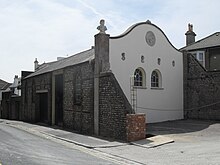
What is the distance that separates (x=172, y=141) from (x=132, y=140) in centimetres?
187

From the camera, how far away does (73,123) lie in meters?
23.2

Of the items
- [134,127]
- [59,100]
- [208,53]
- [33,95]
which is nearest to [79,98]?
[59,100]

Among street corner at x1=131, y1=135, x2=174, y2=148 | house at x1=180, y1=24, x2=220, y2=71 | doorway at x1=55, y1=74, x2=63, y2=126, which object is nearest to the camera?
street corner at x1=131, y1=135, x2=174, y2=148

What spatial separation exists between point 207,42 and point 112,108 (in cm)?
1738

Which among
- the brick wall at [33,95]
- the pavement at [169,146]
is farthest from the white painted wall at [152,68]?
the brick wall at [33,95]

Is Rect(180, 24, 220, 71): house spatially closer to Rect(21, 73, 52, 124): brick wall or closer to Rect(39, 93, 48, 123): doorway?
Rect(21, 73, 52, 124): brick wall

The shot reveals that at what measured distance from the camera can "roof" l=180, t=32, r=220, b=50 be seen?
30109 mm

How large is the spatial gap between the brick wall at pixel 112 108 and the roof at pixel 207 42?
14821 mm

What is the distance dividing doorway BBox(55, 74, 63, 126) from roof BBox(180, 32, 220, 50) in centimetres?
1264

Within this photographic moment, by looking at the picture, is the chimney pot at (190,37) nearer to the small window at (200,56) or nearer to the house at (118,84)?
the small window at (200,56)

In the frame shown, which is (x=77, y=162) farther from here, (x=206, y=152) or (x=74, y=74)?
(x=74, y=74)

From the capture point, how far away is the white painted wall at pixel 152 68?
21547 millimetres

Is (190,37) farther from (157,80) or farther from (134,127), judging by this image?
(134,127)

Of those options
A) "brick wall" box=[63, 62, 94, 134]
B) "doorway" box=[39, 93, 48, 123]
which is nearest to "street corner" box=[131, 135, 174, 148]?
"brick wall" box=[63, 62, 94, 134]
